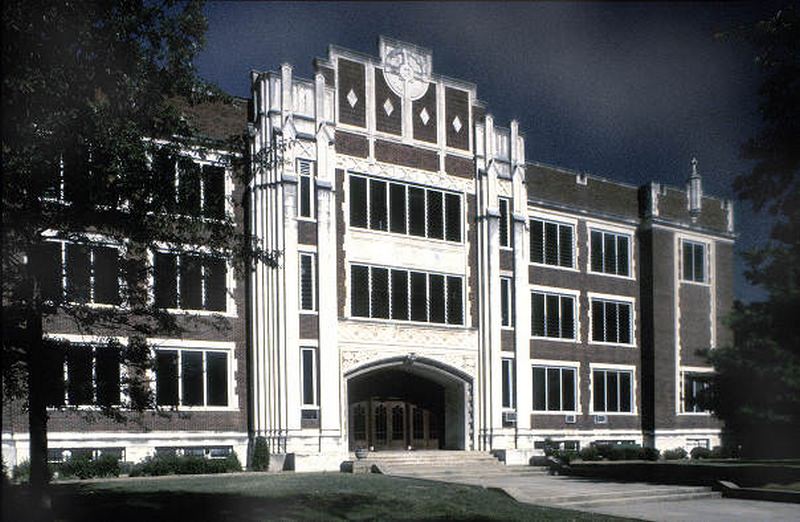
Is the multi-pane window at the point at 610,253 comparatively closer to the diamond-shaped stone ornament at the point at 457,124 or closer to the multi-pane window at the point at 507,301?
the multi-pane window at the point at 507,301

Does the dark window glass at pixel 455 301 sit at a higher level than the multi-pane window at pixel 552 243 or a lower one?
lower

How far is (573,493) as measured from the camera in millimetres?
23594

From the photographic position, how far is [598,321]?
41.8 metres

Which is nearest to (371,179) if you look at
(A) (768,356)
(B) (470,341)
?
(B) (470,341)

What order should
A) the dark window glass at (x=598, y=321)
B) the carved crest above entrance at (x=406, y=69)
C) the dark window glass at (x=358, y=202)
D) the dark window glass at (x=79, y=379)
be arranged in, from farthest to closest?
1. the dark window glass at (x=598, y=321)
2. the carved crest above entrance at (x=406, y=69)
3. the dark window glass at (x=358, y=202)
4. the dark window glass at (x=79, y=379)

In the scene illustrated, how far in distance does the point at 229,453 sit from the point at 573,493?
39.6ft

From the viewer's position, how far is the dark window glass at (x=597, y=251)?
4188 centimetres

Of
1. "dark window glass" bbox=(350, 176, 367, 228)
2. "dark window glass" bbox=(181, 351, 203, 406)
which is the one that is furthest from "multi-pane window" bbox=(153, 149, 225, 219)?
"dark window glass" bbox=(350, 176, 367, 228)

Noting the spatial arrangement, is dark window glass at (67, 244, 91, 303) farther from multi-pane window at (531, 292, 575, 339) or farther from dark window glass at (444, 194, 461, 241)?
multi-pane window at (531, 292, 575, 339)

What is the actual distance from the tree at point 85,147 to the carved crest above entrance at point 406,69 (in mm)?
19866

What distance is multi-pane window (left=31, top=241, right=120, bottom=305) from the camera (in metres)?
13.7

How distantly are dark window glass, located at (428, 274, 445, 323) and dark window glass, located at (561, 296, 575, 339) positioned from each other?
7.17 metres

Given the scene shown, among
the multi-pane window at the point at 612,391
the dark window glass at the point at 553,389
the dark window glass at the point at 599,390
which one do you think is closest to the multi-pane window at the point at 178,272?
the dark window glass at the point at 553,389

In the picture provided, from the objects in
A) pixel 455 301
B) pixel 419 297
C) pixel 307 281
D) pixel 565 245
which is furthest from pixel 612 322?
pixel 307 281
